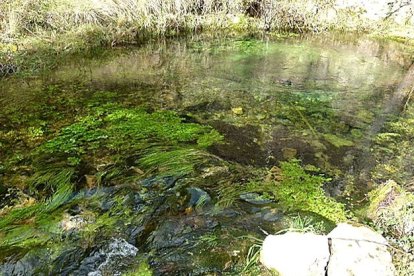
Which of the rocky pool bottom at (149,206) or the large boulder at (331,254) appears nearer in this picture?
the large boulder at (331,254)

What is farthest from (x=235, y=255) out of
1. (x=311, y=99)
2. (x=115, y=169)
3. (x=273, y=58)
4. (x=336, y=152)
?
(x=273, y=58)

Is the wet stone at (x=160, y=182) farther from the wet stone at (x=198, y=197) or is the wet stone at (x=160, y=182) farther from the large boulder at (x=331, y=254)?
the large boulder at (x=331, y=254)

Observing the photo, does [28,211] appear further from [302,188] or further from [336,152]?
[336,152]

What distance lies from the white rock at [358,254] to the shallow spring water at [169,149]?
2.29ft

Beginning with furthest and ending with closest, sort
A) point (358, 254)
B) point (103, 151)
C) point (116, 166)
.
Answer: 1. point (103, 151)
2. point (116, 166)
3. point (358, 254)

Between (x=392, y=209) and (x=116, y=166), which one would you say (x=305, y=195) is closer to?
(x=392, y=209)

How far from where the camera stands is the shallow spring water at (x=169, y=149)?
3.13 m

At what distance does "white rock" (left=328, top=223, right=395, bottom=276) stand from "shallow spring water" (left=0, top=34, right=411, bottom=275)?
0.70 m

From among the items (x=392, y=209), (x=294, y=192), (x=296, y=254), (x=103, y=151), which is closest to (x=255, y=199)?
(x=294, y=192)

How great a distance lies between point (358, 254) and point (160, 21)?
830 centimetres

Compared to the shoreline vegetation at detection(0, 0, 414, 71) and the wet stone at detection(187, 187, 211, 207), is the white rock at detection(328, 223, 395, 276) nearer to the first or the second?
the wet stone at detection(187, 187, 211, 207)

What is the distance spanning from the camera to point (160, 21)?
9.67 metres

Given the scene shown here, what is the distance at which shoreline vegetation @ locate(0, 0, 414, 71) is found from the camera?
7.74 meters

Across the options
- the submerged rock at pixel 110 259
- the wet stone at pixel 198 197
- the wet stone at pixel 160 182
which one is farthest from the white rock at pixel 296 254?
the wet stone at pixel 160 182
